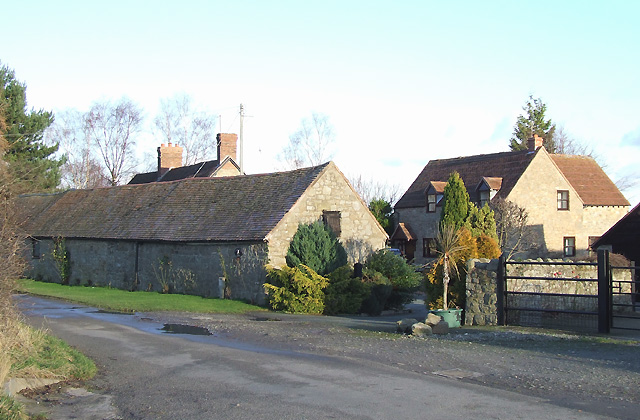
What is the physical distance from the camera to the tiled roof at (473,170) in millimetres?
42475

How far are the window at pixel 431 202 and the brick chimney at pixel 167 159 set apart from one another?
2135cm

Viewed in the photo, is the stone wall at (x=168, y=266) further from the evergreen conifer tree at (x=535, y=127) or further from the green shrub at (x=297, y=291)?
the evergreen conifer tree at (x=535, y=127)

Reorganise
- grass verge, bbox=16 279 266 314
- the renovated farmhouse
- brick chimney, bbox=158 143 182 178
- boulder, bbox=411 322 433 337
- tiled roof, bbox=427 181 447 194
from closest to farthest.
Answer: boulder, bbox=411 322 433 337 → grass verge, bbox=16 279 266 314 → the renovated farmhouse → tiled roof, bbox=427 181 447 194 → brick chimney, bbox=158 143 182 178

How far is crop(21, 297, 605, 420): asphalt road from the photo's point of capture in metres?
8.38

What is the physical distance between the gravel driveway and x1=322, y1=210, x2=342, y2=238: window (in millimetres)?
8051

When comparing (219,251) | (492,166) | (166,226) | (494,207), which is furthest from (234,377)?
(492,166)

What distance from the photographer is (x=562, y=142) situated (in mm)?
71750

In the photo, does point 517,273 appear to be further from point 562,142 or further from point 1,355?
point 562,142

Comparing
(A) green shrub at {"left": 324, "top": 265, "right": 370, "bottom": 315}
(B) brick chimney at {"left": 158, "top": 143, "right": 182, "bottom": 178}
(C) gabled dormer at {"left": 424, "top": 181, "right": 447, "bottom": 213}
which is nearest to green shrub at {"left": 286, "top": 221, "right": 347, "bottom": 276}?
(A) green shrub at {"left": 324, "top": 265, "right": 370, "bottom": 315}

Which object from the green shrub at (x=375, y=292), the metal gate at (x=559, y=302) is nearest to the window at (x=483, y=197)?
the green shrub at (x=375, y=292)

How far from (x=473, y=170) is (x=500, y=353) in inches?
1360

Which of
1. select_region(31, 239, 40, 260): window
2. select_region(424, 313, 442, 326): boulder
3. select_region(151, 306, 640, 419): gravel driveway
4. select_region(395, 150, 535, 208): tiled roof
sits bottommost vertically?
select_region(151, 306, 640, 419): gravel driveway

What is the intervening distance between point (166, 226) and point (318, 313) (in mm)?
9882

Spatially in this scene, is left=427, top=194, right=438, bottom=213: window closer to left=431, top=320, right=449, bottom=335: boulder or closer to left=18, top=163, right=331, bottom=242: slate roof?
left=18, top=163, right=331, bottom=242: slate roof
